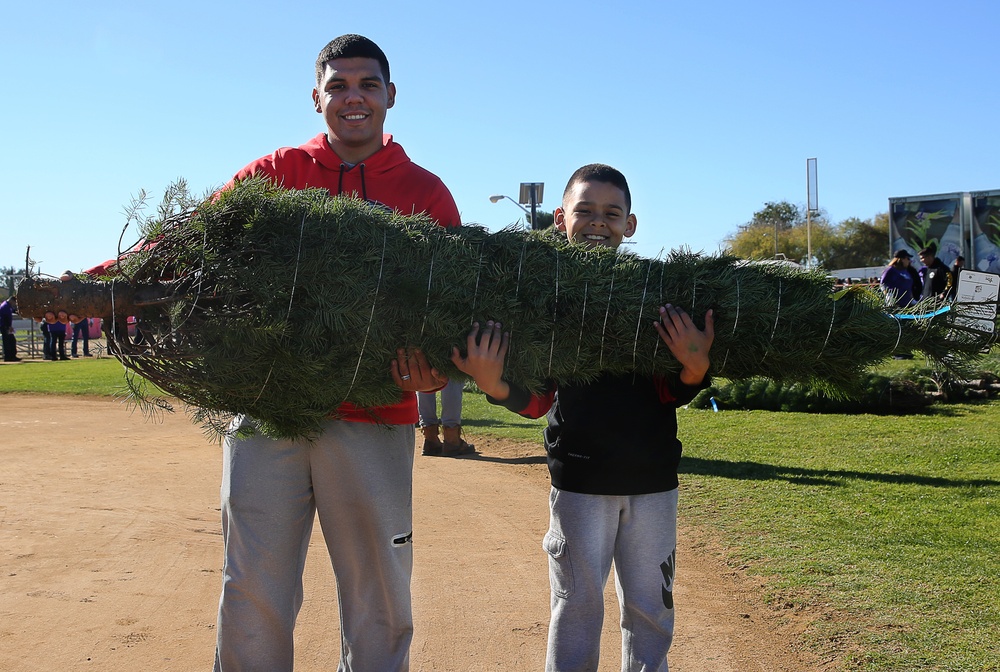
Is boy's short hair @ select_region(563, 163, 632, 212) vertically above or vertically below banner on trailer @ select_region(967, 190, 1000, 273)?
below

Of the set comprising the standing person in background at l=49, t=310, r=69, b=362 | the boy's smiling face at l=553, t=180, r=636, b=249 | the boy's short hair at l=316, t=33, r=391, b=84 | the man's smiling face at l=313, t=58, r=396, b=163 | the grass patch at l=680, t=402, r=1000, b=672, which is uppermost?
the boy's short hair at l=316, t=33, r=391, b=84

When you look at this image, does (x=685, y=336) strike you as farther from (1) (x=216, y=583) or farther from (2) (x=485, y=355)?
(1) (x=216, y=583)

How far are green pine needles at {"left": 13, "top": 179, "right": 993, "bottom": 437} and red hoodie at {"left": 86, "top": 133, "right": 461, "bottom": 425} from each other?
1.15 ft

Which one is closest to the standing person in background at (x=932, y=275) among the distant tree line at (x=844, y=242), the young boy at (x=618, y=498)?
the young boy at (x=618, y=498)

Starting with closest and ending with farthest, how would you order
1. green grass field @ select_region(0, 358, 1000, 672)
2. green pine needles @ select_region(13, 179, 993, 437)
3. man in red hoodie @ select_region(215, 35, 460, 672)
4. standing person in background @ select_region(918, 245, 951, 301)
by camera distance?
green pine needles @ select_region(13, 179, 993, 437), man in red hoodie @ select_region(215, 35, 460, 672), green grass field @ select_region(0, 358, 1000, 672), standing person in background @ select_region(918, 245, 951, 301)

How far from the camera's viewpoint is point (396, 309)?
2.76 meters

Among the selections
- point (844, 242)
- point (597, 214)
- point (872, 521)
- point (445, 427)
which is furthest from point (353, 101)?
point (844, 242)

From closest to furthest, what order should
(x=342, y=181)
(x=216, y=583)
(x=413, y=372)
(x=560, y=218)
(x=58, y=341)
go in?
(x=413, y=372), (x=342, y=181), (x=560, y=218), (x=216, y=583), (x=58, y=341)

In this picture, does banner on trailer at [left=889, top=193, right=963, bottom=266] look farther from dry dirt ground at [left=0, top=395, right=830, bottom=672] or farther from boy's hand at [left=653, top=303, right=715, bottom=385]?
boy's hand at [left=653, top=303, right=715, bottom=385]

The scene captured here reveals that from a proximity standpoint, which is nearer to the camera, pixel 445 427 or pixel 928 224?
pixel 445 427

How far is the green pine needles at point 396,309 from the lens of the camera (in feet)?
8.65

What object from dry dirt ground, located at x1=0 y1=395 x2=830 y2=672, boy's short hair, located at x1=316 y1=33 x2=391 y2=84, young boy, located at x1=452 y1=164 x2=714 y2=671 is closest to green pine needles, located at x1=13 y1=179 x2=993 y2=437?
young boy, located at x1=452 y1=164 x2=714 y2=671

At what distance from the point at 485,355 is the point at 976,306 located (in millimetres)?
1842

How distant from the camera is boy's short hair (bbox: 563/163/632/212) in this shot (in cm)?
348
